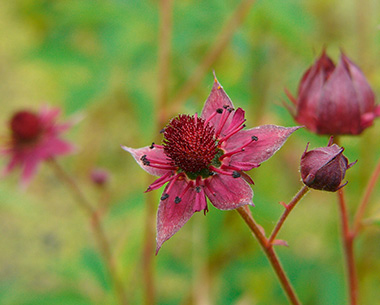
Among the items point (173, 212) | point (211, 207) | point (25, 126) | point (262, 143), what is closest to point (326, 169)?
point (262, 143)

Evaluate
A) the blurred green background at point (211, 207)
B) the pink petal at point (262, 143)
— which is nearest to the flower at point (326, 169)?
the pink petal at point (262, 143)

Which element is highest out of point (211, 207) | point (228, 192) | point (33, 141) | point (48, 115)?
point (48, 115)

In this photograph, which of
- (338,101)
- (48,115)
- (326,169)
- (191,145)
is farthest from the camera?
(48,115)

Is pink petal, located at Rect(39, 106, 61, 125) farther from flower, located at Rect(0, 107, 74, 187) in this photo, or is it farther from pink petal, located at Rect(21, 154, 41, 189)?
pink petal, located at Rect(21, 154, 41, 189)

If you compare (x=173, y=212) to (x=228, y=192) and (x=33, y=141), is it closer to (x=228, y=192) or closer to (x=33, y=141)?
(x=228, y=192)

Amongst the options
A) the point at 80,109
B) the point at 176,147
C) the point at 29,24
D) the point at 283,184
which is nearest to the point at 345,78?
the point at 176,147

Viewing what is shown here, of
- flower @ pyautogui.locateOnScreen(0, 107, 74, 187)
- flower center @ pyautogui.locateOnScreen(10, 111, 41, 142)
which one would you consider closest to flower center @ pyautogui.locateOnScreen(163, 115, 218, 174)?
flower @ pyautogui.locateOnScreen(0, 107, 74, 187)
